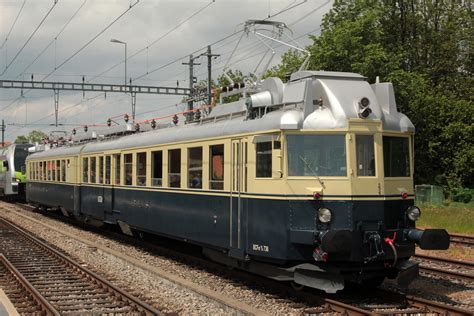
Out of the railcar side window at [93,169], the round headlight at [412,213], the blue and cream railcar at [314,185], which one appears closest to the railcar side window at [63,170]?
the railcar side window at [93,169]

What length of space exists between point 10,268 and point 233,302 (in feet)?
19.3

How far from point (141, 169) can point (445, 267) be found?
698cm

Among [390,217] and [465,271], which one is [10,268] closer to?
[390,217]

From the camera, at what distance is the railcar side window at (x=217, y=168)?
1072cm

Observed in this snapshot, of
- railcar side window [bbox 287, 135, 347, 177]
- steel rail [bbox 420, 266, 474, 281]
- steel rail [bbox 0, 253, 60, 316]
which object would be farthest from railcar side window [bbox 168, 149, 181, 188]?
steel rail [bbox 420, 266, 474, 281]

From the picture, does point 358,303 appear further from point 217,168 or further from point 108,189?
point 108,189

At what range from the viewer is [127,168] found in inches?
614

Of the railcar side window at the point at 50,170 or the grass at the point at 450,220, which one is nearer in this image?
the grass at the point at 450,220

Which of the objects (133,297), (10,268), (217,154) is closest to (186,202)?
(217,154)

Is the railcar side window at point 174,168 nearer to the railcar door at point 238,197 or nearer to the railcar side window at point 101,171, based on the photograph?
the railcar door at point 238,197

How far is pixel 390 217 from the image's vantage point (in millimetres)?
9242

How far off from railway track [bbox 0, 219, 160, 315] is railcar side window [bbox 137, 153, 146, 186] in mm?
2342

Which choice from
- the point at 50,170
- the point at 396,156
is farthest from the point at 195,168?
the point at 50,170

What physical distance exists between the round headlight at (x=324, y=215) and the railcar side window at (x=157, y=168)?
17.0 ft
